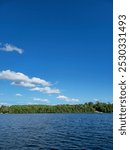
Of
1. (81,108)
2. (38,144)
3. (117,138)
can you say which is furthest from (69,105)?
(117,138)

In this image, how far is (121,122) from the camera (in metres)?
4.48

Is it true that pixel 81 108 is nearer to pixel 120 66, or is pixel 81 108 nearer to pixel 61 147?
pixel 61 147

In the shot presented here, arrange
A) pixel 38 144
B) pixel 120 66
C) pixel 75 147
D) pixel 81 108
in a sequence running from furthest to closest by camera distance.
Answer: pixel 81 108
pixel 38 144
pixel 75 147
pixel 120 66

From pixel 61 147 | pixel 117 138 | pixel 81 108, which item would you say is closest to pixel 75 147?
pixel 61 147

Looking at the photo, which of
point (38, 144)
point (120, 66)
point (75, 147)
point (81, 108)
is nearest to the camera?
point (120, 66)

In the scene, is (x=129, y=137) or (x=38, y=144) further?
(x=38, y=144)

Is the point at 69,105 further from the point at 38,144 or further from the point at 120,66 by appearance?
the point at 120,66

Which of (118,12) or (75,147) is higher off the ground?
(118,12)

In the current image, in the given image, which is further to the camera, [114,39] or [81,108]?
[81,108]

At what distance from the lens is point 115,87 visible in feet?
14.8

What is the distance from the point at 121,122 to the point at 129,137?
254 mm

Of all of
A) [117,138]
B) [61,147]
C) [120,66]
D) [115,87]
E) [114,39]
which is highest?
[114,39]

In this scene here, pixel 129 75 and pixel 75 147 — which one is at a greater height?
pixel 129 75

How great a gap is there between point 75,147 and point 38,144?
394cm
